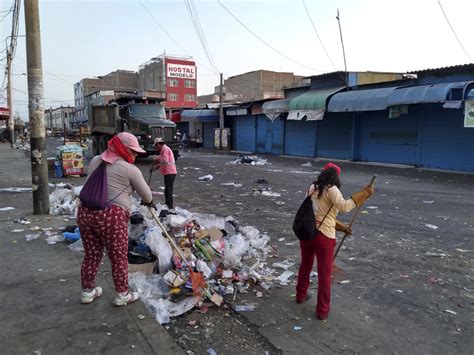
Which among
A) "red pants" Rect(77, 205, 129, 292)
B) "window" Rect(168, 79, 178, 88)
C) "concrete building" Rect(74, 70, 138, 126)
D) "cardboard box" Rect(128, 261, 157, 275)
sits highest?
"concrete building" Rect(74, 70, 138, 126)

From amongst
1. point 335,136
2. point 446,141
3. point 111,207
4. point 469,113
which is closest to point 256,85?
point 335,136

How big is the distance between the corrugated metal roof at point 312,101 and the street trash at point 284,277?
16497mm

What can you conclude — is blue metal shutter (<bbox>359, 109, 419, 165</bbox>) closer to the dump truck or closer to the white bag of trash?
the dump truck

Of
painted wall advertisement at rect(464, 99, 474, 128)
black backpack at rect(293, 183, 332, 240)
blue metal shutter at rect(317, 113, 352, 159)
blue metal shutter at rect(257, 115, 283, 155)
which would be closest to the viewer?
black backpack at rect(293, 183, 332, 240)

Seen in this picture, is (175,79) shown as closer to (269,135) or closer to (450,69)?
(269,135)

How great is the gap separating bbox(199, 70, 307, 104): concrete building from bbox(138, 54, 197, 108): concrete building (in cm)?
1984

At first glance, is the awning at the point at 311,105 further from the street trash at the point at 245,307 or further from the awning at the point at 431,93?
the street trash at the point at 245,307

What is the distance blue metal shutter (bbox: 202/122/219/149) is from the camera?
114 feet

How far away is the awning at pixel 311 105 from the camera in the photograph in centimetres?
2042

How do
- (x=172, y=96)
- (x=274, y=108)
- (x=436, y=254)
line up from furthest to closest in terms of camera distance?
(x=172, y=96), (x=274, y=108), (x=436, y=254)

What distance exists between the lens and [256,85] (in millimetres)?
55219

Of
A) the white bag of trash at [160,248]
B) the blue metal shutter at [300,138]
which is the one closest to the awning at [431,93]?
the blue metal shutter at [300,138]

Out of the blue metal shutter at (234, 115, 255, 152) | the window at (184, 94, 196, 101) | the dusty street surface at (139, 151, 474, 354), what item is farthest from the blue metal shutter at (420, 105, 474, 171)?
the window at (184, 94, 196, 101)

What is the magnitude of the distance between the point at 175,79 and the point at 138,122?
64048mm
